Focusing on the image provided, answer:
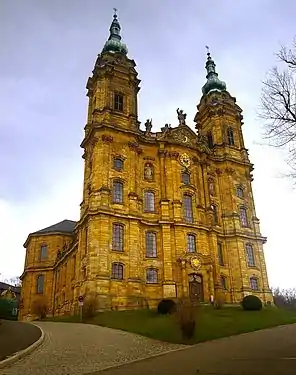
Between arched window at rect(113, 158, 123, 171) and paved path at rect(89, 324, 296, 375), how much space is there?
2725cm

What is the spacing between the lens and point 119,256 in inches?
1393

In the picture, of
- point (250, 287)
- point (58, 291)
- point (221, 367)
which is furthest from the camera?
point (58, 291)

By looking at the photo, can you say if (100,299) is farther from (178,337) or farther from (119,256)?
(178,337)

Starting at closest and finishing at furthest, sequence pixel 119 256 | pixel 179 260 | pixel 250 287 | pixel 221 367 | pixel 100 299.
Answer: pixel 221 367, pixel 100 299, pixel 119 256, pixel 179 260, pixel 250 287

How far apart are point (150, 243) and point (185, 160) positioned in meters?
11.5

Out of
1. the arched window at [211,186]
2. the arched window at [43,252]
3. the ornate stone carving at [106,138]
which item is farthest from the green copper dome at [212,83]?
the arched window at [43,252]

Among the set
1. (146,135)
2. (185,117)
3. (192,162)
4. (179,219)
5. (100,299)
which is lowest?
(100,299)

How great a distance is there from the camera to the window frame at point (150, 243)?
38031 millimetres

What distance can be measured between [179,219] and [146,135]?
1142 cm

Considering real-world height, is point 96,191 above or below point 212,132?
below

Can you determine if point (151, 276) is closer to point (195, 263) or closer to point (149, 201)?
point (195, 263)

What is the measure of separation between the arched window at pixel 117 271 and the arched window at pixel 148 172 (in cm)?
1129

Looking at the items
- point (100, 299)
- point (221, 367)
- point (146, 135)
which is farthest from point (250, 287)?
point (221, 367)

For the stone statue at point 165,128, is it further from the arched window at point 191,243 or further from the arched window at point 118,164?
the arched window at point 191,243
